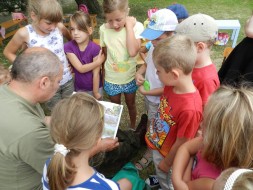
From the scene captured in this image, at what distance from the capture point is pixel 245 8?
914cm

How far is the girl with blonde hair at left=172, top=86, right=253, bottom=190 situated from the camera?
1336mm

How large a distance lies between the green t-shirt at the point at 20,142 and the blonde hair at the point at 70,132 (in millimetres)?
288

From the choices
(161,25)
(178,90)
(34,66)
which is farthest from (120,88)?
(34,66)

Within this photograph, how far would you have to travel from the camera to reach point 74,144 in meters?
1.43

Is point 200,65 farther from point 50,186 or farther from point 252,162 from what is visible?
point 50,186

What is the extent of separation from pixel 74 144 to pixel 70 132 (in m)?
0.07

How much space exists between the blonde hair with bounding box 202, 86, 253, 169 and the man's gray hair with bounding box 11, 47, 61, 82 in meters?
1.15

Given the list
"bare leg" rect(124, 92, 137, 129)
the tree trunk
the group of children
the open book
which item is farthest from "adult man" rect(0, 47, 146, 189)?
the tree trunk

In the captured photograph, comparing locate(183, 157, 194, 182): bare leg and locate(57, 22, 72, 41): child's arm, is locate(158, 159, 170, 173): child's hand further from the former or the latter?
locate(57, 22, 72, 41): child's arm

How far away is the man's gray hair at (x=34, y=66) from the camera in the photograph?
1821mm

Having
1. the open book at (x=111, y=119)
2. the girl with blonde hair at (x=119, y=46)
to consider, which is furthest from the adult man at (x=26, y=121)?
the girl with blonde hair at (x=119, y=46)

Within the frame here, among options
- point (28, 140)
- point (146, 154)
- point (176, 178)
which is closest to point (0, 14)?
point (146, 154)

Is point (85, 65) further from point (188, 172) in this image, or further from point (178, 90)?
point (188, 172)

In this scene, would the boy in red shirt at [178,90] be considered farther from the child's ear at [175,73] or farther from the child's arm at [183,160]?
the child's arm at [183,160]
